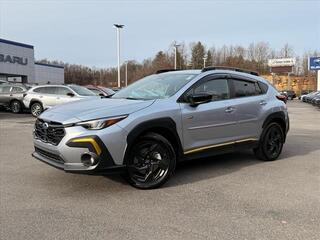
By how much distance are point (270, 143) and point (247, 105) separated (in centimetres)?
109

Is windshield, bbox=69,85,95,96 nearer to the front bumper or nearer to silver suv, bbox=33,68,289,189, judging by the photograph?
silver suv, bbox=33,68,289,189

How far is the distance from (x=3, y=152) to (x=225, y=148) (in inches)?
185

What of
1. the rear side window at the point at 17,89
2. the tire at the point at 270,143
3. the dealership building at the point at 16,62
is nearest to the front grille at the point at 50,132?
the tire at the point at 270,143

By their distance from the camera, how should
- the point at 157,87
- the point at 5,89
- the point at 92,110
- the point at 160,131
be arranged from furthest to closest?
the point at 5,89 < the point at 157,87 < the point at 160,131 < the point at 92,110

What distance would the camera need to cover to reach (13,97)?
2088cm

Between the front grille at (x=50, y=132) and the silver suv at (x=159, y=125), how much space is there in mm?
13

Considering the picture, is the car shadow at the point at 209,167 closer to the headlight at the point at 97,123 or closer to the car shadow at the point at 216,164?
the car shadow at the point at 216,164

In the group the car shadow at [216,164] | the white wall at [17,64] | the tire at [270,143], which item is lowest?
the car shadow at [216,164]

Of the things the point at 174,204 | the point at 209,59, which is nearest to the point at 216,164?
the point at 174,204

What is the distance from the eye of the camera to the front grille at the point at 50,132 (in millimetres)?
5293

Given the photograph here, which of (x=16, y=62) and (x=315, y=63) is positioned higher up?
(x=315, y=63)

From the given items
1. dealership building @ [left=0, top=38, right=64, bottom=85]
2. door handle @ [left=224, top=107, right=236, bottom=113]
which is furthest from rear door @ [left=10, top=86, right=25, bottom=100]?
dealership building @ [left=0, top=38, right=64, bottom=85]

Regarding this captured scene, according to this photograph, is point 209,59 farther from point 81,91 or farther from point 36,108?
point 36,108

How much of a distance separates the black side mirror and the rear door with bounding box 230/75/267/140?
900mm
